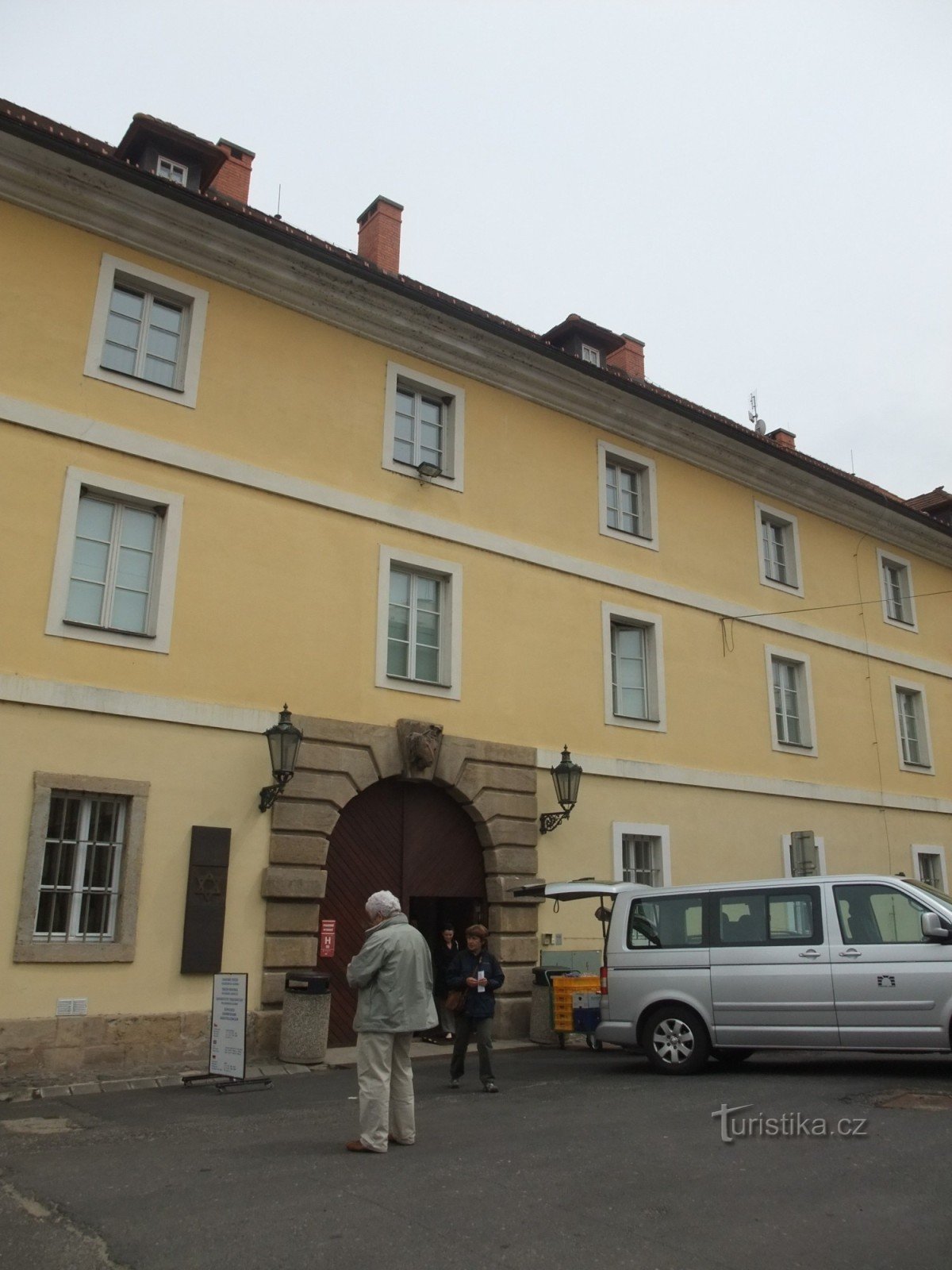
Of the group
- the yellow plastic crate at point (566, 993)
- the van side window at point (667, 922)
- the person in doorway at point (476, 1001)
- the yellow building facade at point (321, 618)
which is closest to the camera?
the person in doorway at point (476, 1001)

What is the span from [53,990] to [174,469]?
228 inches

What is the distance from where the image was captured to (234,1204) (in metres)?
5.82

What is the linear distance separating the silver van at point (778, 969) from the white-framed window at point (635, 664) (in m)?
5.38

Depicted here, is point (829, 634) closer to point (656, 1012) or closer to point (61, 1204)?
point (656, 1012)

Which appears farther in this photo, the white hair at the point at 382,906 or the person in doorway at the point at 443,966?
the person in doorway at the point at 443,966

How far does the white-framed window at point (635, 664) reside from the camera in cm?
1655

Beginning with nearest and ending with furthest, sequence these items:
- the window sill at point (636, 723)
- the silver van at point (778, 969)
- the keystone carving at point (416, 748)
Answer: the silver van at point (778, 969)
the keystone carving at point (416, 748)
the window sill at point (636, 723)

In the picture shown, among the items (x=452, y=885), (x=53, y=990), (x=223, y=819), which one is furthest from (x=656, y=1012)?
(x=53, y=990)

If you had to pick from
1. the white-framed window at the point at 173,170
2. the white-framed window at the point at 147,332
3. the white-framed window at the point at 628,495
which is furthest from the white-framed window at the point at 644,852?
the white-framed window at the point at 173,170

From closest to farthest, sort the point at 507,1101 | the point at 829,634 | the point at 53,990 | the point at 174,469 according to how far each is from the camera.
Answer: the point at 507,1101 → the point at 53,990 → the point at 174,469 → the point at 829,634

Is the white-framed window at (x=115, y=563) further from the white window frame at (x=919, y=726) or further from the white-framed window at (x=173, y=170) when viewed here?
the white window frame at (x=919, y=726)

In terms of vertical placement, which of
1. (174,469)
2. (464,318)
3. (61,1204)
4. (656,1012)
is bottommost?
(61,1204)

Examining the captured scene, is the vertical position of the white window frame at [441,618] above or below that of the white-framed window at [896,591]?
below

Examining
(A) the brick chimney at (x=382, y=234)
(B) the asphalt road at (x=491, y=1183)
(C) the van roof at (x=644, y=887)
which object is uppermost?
(A) the brick chimney at (x=382, y=234)
